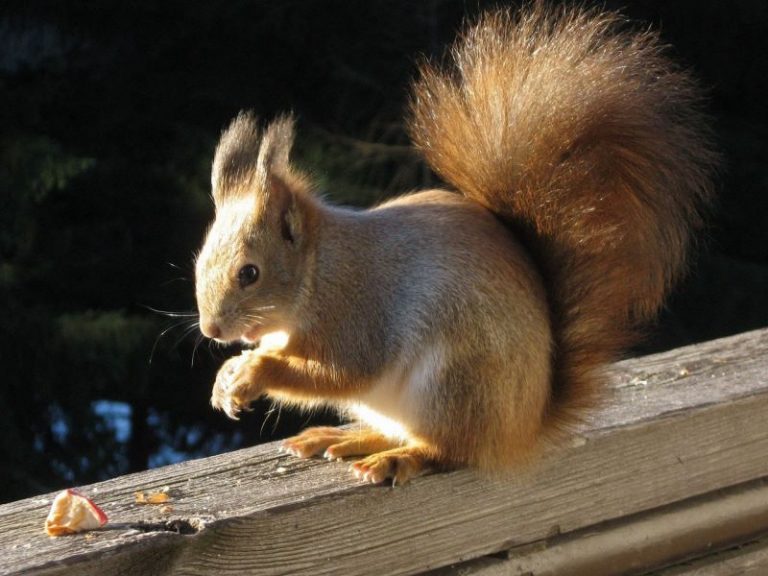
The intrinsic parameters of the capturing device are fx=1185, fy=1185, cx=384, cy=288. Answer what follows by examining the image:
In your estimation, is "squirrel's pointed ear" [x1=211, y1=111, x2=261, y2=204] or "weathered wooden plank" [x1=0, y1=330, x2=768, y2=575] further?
"squirrel's pointed ear" [x1=211, y1=111, x2=261, y2=204]

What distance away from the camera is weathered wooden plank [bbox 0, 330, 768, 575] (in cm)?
101

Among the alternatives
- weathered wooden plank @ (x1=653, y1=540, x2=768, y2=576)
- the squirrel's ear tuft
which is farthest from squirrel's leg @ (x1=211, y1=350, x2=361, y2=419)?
weathered wooden plank @ (x1=653, y1=540, x2=768, y2=576)

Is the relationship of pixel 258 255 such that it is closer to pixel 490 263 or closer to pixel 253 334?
pixel 253 334

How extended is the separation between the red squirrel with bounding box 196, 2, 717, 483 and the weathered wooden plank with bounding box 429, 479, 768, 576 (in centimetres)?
10

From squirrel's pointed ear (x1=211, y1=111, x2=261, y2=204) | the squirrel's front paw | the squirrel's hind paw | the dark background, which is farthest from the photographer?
the dark background

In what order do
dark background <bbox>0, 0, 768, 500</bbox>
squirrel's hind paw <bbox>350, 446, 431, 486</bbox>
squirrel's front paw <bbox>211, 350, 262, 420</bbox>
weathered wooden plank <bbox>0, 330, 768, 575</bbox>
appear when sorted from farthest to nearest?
dark background <bbox>0, 0, 768, 500</bbox>, squirrel's front paw <bbox>211, 350, 262, 420</bbox>, squirrel's hind paw <bbox>350, 446, 431, 486</bbox>, weathered wooden plank <bbox>0, 330, 768, 575</bbox>

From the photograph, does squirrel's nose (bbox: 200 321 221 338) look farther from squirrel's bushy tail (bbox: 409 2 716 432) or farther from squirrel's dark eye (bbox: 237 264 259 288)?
squirrel's bushy tail (bbox: 409 2 716 432)

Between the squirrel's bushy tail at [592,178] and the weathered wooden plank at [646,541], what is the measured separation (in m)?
0.13

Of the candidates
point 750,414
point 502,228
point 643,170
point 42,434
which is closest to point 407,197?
point 502,228

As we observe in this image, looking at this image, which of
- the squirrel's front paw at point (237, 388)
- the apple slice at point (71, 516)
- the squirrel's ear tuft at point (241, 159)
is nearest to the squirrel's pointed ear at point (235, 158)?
the squirrel's ear tuft at point (241, 159)

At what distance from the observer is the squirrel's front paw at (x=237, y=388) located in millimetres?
1251

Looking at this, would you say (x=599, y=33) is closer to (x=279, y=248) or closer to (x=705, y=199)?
(x=705, y=199)

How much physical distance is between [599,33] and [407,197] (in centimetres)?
28

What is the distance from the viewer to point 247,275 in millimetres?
1295
